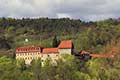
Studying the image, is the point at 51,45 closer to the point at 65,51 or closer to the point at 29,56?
the point at 29,56

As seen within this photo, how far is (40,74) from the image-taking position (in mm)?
56594

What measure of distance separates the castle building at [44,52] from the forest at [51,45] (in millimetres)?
2549

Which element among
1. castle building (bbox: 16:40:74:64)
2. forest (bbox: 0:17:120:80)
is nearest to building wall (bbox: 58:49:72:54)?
castle building (bbox: 16:40:74:64)

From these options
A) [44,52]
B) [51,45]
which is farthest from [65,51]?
[51,45]

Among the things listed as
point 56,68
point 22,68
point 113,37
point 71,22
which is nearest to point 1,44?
point 113,37

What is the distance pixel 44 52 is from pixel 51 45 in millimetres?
10620

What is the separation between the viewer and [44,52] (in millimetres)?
76375

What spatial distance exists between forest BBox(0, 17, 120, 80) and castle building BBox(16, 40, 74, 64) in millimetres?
2549

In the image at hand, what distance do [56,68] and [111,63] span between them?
9422 millimetres

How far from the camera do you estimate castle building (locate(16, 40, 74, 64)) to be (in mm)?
74500

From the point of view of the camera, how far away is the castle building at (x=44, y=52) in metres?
74.5

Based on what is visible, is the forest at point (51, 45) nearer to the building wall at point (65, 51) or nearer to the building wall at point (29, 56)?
the building wall at point (29, 56)

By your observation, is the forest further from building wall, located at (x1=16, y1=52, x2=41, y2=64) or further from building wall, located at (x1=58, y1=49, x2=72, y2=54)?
building wall, located at (x1=58, y1=49, x2=72, y2=54)

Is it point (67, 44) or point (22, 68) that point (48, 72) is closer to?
point (22, 68)
